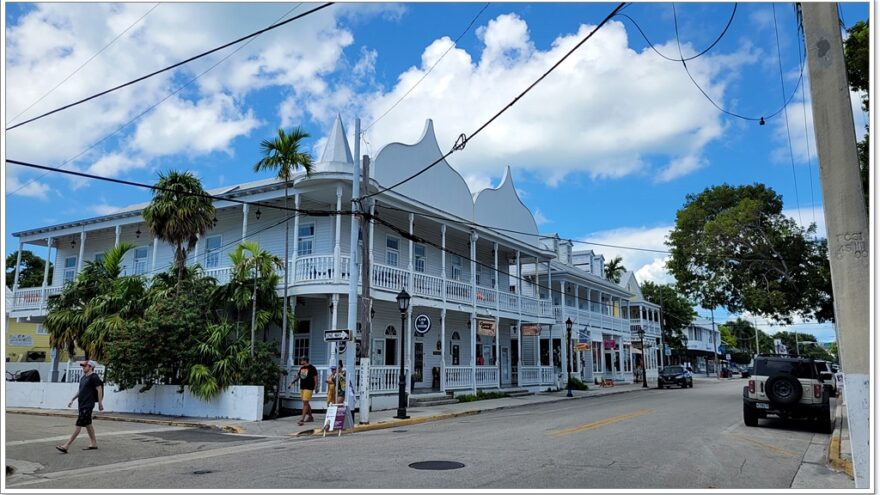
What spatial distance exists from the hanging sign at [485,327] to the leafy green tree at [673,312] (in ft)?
154

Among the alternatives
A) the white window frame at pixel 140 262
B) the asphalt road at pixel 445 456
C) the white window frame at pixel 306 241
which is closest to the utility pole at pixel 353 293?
the asphalt road at pixel 445 456

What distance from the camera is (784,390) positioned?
583 inches

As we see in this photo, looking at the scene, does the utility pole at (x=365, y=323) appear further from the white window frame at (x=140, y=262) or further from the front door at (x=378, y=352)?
the white window frame at (x=140, y=262)

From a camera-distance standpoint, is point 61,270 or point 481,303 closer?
point 481,303

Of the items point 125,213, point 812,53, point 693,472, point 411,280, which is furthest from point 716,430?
point 125,213

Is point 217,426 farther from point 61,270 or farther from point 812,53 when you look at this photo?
point 61,270

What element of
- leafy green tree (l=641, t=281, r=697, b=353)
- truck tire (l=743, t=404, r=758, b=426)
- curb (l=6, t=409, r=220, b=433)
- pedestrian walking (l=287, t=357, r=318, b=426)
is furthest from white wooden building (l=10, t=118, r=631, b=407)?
leafy green tree (l=641, t=281, r=697, b=353)

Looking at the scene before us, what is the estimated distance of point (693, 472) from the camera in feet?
29.5

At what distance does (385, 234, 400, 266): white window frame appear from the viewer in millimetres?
25312

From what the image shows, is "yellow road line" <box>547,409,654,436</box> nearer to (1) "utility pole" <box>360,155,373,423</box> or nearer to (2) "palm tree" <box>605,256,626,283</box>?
(1) "utility pole" <box>360,155,373,423</box>

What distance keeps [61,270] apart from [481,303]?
21.0m

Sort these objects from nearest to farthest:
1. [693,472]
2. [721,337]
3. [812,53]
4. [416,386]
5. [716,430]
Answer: [812,53] < [693,472] < [716,430] < [416,386] < [721,337]

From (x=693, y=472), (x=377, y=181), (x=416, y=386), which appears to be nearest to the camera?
(x=693, y=472)

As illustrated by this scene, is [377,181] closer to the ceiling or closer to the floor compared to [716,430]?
closer to the ceiling
